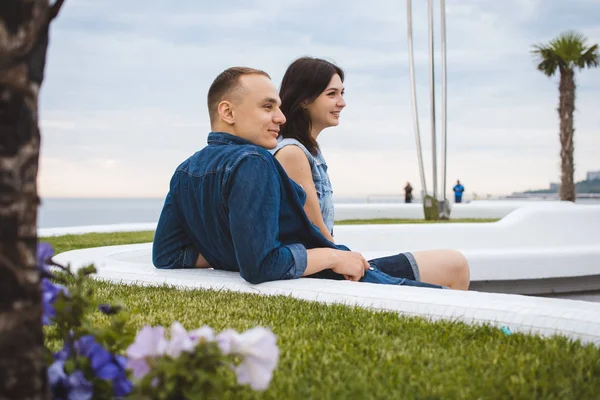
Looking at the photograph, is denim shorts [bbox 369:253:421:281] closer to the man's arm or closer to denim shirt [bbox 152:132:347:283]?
denim shirt [bbox 152:132:347:283]

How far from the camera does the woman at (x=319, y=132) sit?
138 inches

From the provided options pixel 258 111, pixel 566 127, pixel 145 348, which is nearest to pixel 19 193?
pixel 145 348

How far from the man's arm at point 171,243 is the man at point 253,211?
11 millimetres

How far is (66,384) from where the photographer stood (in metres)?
1.21

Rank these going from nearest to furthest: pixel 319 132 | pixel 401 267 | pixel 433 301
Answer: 1. pixel 433 301
2. pixel 401 267
3. pixel 319 132

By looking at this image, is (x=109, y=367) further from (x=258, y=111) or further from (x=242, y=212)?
(x=258, y=111)

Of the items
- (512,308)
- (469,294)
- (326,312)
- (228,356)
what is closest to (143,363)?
(228,356)

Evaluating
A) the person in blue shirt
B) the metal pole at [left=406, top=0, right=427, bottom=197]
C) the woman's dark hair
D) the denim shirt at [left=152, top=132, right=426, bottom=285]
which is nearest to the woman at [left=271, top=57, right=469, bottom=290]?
the woman's dark hair

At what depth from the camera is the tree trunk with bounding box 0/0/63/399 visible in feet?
3.28

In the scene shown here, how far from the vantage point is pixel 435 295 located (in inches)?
109

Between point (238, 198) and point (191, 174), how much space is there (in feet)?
1.56

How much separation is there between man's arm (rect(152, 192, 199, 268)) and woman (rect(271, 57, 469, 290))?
0.66 m

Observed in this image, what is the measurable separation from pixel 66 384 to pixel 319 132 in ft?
8.95

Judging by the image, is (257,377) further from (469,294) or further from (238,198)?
(469,294)
